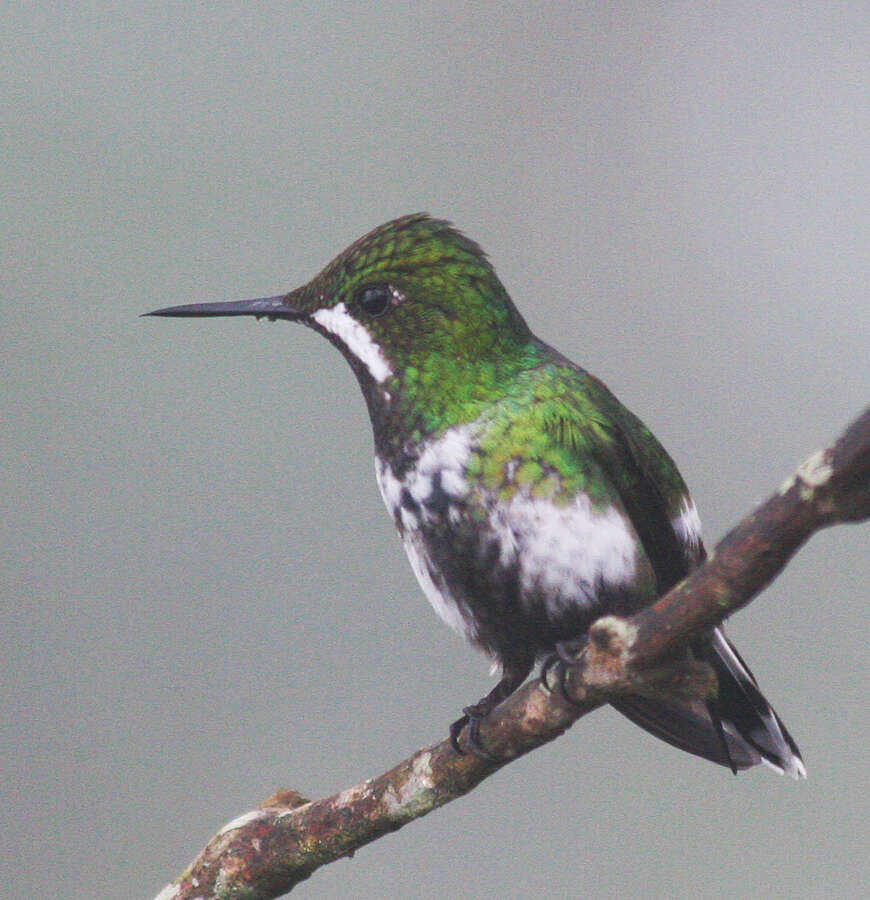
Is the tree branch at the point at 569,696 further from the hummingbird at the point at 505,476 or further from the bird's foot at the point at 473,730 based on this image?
the hummingbird at the point at 505,476

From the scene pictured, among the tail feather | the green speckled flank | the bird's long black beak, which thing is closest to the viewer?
the green speckled flank

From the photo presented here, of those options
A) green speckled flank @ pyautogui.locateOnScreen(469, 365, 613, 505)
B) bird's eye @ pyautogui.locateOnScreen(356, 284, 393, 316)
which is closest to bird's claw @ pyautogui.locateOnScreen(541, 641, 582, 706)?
green speckled flank @ pyautogui.locateOnScreen(469, 365, 613, 505)

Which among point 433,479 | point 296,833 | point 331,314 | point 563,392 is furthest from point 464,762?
point 331,314

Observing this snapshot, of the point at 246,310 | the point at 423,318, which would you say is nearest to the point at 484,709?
the point at 423,318

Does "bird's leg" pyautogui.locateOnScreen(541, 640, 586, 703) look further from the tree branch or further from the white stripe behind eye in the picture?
the white stripe behind eye

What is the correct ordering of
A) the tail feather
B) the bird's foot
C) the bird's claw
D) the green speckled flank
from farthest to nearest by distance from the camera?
the tail feather → the green speckled flank → the bird's foot → the bird's claw

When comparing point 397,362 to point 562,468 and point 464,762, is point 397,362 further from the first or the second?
point 464,762

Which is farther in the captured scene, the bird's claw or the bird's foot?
the bird's foot
